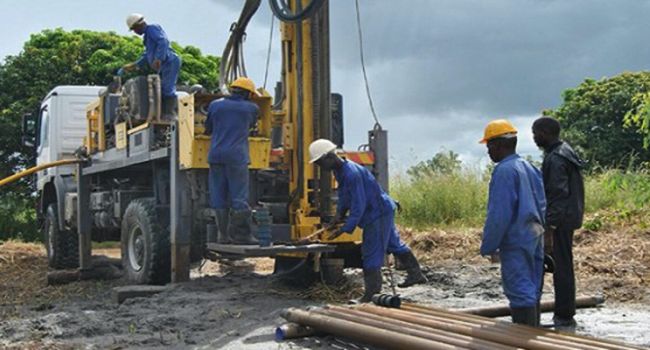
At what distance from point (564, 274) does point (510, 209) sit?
1676 mm

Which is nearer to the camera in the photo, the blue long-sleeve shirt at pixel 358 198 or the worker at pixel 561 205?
the worker at pixel 561 205

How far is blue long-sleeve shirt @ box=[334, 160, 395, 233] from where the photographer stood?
327 inches

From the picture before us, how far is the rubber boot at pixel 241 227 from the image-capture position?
8.98 metres

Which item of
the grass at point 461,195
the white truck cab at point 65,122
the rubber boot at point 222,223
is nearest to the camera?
the rubber boot at point 222,223

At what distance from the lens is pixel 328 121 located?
9664 millimetres

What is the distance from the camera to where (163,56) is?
36.2 feet

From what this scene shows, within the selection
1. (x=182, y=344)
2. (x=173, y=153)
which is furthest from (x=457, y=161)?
(x=182, y=344)

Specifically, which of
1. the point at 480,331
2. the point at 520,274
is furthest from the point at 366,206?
the point at 480,331

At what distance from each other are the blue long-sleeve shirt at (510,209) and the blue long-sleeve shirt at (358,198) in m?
2.28

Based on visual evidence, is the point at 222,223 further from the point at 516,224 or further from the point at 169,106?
the point at 516,224

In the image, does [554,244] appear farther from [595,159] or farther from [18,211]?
[595,159]

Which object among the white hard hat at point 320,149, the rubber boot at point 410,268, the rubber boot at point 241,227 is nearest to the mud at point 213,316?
the rubber boot at point 410,268

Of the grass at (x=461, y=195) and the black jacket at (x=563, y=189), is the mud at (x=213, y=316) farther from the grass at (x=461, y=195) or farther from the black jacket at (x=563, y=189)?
the grass at (x=461, y=195)

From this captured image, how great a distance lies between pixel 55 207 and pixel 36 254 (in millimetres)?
2523
